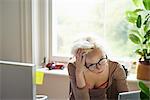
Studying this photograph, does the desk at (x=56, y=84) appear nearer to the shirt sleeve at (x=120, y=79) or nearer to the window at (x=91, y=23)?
the window at (x=91, y=23)

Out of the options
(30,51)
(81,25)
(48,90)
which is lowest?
(48,90)

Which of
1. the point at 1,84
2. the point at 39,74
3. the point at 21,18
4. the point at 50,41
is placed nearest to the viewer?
the point at 1,84

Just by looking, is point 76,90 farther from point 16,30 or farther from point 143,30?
point 16,30

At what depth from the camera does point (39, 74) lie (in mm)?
1788

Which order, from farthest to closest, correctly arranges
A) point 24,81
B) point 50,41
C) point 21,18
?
point 50,41
point 21,18
point 24,81

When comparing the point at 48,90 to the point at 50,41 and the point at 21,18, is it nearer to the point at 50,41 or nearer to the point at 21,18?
the point at 50,41

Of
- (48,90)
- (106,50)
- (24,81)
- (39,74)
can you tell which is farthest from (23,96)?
(48,90)

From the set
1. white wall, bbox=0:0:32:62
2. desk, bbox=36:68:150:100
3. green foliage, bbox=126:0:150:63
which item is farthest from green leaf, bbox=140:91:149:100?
white wall, bbox=0:0:32:62

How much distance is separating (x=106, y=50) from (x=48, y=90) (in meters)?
0.76

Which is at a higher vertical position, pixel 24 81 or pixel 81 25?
pixel 81 25

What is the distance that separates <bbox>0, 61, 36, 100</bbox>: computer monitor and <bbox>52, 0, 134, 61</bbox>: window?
→ 98 centimetres

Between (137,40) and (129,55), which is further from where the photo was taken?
(129,55)

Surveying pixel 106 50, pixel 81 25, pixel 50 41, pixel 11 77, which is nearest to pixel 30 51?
pixel 50 41

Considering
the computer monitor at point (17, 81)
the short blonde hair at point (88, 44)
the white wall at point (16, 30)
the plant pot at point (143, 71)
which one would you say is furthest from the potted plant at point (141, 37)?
the computer monitor at point (17, 81)
